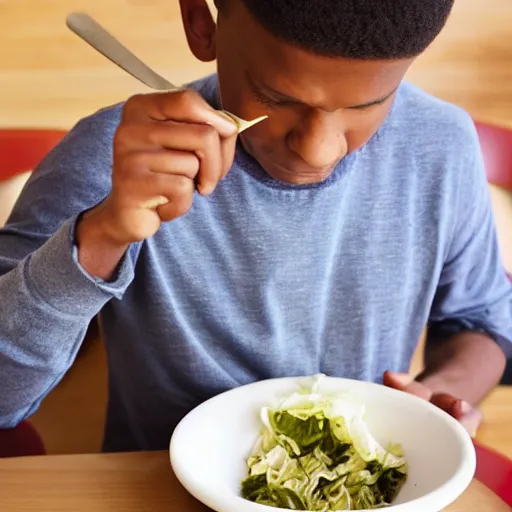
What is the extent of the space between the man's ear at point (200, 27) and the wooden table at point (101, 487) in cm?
42

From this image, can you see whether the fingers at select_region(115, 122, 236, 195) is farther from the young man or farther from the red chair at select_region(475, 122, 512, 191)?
the red chair at select_region(475, 122, 512, 191)

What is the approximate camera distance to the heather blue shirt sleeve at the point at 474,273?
3.59ft

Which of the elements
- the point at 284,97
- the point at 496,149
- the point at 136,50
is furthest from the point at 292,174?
the point at 136,50

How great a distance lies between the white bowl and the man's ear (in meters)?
0.35

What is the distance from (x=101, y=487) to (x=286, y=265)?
0.36 metres

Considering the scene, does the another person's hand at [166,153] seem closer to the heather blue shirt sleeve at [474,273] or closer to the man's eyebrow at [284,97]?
the man's eyebrow at [284,97]

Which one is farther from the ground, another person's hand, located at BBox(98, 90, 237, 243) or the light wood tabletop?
another person's hand, located at BBox(98, 90, 237, 243)

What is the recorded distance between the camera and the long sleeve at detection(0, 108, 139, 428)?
2.48 feet

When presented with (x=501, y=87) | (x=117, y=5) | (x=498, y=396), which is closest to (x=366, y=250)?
(x=498, y=396)

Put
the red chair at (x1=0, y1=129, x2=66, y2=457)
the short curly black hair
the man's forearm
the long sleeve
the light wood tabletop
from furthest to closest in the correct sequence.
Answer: the light wood tabletop < the red chair at (x1=0, y1=129, x2=66, y2=457) < the man's forearm < the long sleeve < the short curly black hair

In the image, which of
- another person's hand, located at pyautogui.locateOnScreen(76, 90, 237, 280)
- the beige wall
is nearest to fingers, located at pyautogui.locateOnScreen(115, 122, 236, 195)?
another person's hand, located at pyautogui.locateOnScreen(76, 90, 237, 280)

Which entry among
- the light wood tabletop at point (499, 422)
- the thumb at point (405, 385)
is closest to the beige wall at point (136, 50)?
the light wood tabletop at point (499, 422)

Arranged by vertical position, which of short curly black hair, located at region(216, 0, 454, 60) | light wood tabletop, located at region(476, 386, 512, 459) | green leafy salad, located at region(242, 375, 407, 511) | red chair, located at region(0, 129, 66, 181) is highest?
short curly black hair, located at region(216, 0, 454, 60)

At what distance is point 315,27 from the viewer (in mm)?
653
